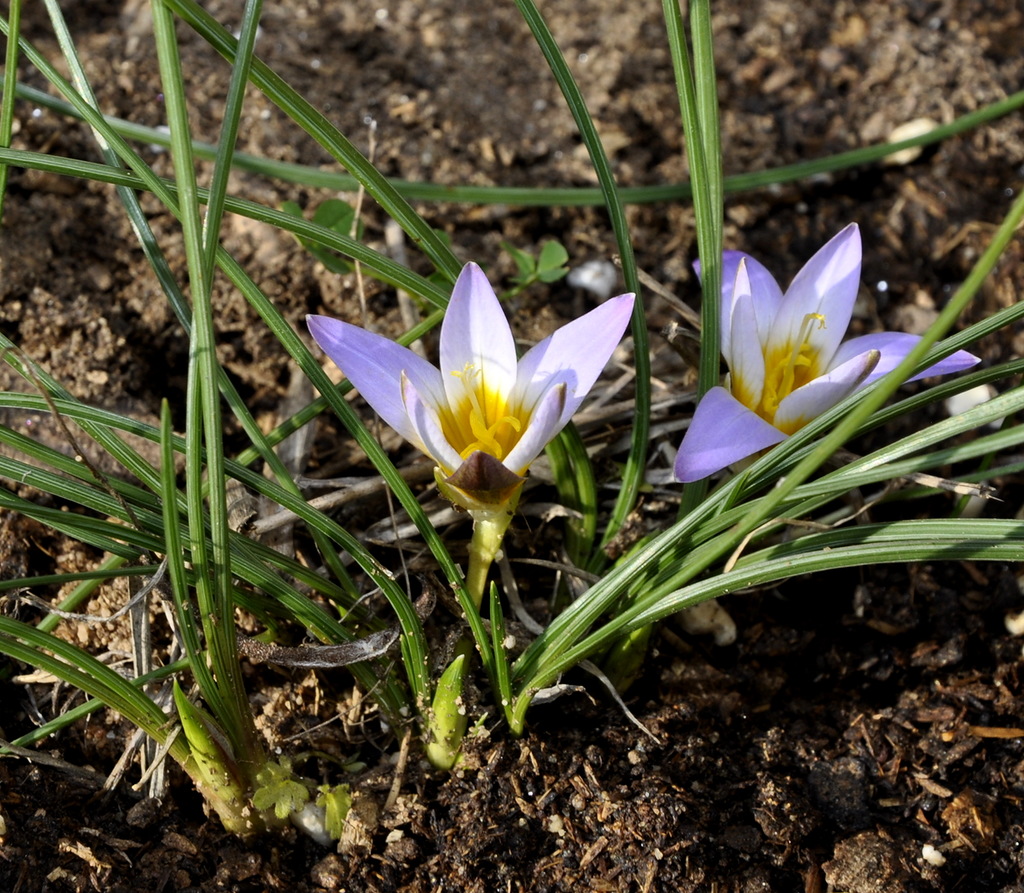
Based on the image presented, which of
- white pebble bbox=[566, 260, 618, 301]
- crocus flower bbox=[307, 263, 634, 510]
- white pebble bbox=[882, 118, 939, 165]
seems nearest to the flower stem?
crocus flower bbox=[307, 263, 634, 510]

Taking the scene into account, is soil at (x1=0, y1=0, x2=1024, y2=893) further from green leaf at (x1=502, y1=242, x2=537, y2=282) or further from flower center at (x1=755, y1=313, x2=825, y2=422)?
flower center at (x1=755, y1=313, x2=825, y2=422)

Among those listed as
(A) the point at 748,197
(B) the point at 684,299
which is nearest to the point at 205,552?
(B) the point at 684,299

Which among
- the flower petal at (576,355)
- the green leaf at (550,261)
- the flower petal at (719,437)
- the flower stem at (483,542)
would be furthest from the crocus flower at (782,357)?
the green leaf at (550,261)

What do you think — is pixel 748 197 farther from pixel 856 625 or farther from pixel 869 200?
pixel 856 625

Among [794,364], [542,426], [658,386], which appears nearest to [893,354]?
[794,364]

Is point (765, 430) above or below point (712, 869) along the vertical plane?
above
